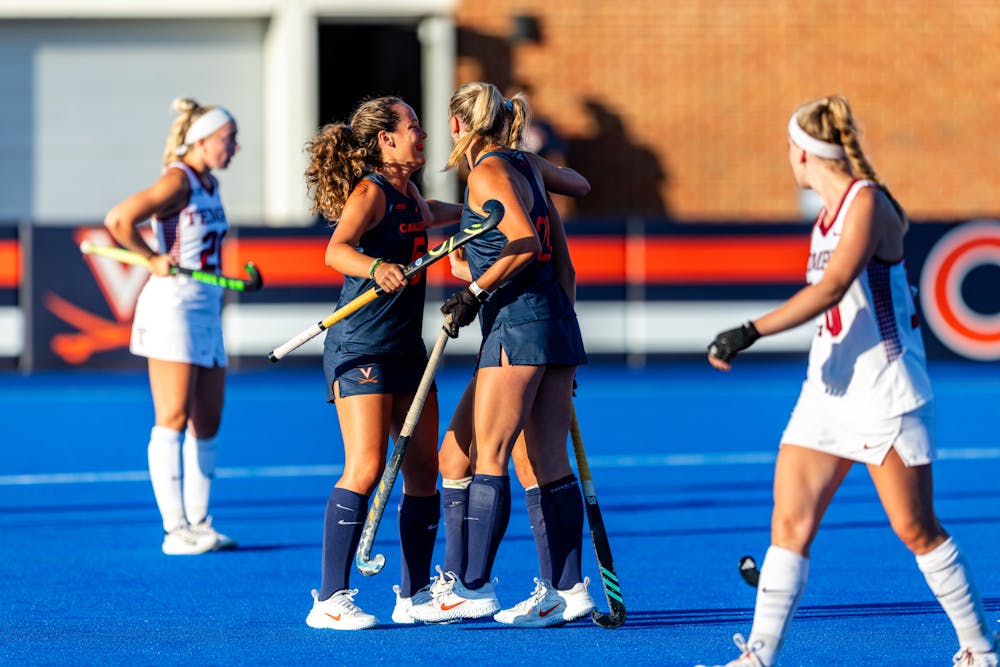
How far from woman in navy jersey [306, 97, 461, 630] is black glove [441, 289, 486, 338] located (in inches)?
13.7

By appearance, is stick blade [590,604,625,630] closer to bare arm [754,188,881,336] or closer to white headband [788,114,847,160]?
bare arm [754,188,881,336]

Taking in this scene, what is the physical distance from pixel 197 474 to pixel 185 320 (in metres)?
0.74

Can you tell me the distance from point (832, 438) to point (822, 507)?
0.22 m

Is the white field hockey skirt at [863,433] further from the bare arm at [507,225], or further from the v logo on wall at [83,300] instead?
the v logo on wall at [83,300]

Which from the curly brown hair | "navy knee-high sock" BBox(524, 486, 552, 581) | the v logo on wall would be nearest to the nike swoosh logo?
"navy knee-high sock" BBox(524, 486, 552, 581)

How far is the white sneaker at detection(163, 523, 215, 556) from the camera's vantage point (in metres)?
7.58

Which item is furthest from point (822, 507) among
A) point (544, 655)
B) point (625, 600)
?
point (625, 600)

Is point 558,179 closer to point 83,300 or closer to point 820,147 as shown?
point 820,147

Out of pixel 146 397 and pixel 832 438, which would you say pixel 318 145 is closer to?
pixel 832 438

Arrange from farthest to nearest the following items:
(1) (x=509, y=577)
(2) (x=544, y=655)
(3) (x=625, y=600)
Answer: (1) (x=509, y=577), (3) (x=625, y=600), (2) (x=544, y=655)

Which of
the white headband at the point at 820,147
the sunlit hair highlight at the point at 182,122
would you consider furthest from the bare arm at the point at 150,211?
the white headband at the point at 820,147

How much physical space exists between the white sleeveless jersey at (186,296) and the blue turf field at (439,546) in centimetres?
95

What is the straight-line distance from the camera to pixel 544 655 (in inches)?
219

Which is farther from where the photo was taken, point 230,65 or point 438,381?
point 230,65
